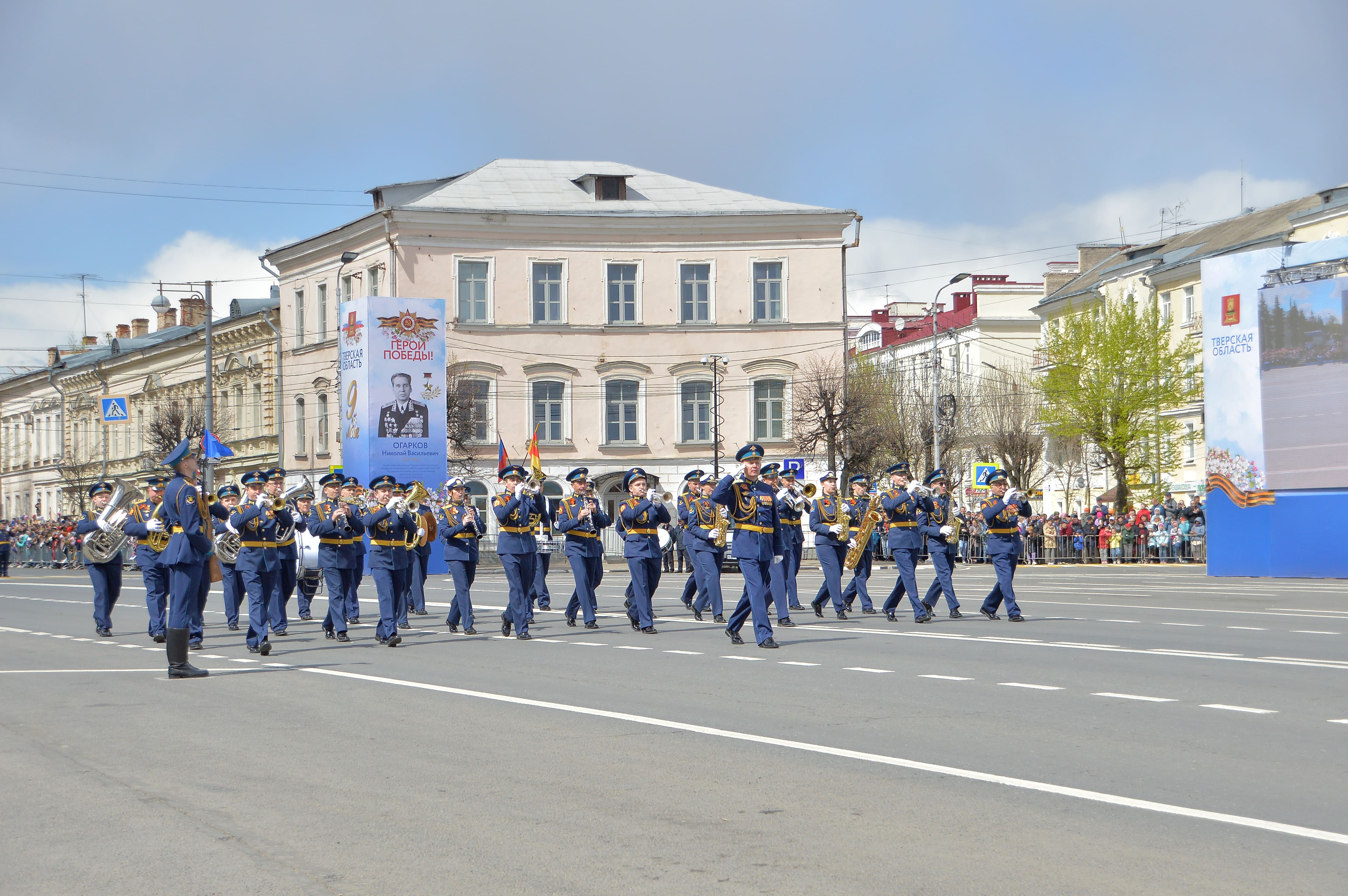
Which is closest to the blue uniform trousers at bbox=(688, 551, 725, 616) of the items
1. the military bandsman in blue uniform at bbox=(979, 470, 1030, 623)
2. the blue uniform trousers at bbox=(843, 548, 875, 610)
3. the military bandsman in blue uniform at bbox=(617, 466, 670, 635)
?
the military bandsman in blue uniform at bbox=(617, 466, 670, 635)

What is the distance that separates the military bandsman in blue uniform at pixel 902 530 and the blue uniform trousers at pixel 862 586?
0.62 metres

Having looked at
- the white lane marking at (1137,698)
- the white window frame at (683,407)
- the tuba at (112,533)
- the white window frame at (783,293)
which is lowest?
the white lane marking at (1137,698)

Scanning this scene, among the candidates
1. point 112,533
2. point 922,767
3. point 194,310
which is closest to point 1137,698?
point 922,767

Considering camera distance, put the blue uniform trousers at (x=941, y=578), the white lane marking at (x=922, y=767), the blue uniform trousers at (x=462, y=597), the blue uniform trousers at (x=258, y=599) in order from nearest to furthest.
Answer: the white lane marking at (x=922, y=767)
the blue uniform trousers at (x=258, y=599)
the blue uniform trousers at (x=462, y=597)
the blue uniform trousers at (x=941, y=578)

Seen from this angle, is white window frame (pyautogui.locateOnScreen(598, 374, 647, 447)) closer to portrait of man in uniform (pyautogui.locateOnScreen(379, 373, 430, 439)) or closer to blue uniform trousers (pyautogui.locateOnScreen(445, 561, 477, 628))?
portrait of man in uniform (pyautogui.locateOnScreen(379, 373, 430, 439))

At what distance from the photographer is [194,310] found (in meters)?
78.1

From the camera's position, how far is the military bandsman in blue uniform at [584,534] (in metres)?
17.8

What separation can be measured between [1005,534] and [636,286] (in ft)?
120

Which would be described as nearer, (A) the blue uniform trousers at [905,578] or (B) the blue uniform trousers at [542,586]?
(A) the blue uniform trousers at [905,578]

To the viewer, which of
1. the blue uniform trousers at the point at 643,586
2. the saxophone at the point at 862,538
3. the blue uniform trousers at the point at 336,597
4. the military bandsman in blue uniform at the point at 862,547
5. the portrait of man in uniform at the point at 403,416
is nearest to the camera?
the blue uniform trousers at the point at 336,597

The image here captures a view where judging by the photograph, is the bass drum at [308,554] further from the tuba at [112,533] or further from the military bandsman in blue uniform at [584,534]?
the military bandsman in blue uniform at [584,534]

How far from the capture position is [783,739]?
9.16m

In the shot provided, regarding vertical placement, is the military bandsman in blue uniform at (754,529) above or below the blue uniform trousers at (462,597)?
above

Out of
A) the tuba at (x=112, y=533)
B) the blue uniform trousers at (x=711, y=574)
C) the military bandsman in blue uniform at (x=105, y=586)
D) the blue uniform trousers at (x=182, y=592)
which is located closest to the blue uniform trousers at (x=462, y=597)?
the blue uniform trousers at (x=711, y=574)
